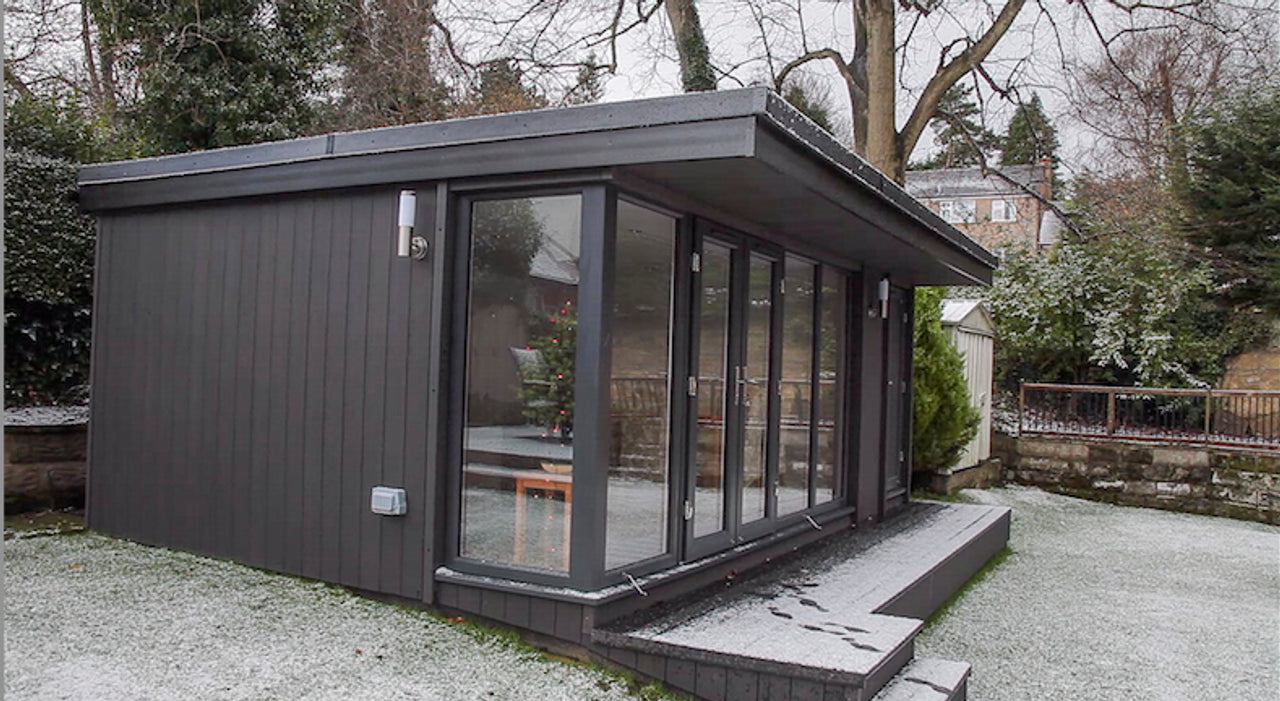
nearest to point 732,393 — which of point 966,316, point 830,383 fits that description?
point 830,383

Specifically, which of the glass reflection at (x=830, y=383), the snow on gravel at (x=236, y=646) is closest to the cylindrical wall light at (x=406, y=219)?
the snow on gravel at (x=236, y=646)

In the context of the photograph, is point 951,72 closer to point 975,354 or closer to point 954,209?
point 975,354

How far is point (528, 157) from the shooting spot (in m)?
3.69

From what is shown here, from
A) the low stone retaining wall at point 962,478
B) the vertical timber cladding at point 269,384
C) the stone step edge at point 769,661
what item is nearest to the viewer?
the stone step edge at point 769,661

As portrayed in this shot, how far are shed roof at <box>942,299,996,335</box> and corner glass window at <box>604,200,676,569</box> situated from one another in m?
5.92

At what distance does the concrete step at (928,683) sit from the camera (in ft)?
10.7

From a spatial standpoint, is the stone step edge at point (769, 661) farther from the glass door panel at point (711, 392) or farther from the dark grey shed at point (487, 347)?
the glass door panel at point (711, 392)

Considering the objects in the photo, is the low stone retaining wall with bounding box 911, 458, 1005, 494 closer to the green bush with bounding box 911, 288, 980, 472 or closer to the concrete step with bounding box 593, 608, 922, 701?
the green bush with bounding box 911, 288, 980, 472

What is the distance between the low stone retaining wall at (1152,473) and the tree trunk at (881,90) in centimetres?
363

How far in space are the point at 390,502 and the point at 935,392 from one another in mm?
5897

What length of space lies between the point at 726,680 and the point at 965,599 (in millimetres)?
2655

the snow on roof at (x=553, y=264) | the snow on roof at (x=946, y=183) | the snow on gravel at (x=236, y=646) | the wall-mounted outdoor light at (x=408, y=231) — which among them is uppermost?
the snow on roof at (x=946, y=183)

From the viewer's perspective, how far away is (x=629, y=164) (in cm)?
349

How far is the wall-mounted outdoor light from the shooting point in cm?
397
